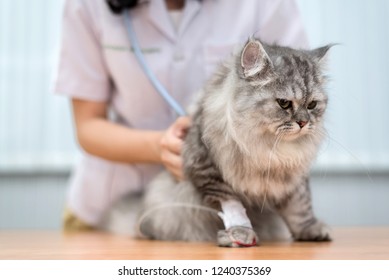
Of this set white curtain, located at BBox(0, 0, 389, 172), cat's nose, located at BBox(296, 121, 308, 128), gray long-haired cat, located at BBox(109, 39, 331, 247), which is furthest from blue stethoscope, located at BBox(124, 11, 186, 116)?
white curtain, located at BBox(0, 0, 389, 172)

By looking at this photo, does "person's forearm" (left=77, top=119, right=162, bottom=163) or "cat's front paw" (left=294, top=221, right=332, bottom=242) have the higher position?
"person's forearm" (left=77, top=119, right=162, bottom=163)

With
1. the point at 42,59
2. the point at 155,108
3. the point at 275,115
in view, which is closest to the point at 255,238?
the point at 275,115

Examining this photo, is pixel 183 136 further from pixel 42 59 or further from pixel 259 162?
pixel 42 59

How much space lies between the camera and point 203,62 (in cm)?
149

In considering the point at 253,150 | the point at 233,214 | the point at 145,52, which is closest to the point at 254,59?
the point at 253,150

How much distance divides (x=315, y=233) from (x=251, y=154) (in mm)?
273

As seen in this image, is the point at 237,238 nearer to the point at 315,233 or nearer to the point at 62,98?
the point at 315,233

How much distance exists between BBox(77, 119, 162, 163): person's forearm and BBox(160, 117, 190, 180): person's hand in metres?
0.07

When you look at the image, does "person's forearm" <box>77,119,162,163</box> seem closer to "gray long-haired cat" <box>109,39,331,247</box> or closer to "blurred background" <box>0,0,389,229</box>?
"gray long-haired cat" <box>109,39,331,247</box>

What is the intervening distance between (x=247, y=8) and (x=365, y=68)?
4.55 ft

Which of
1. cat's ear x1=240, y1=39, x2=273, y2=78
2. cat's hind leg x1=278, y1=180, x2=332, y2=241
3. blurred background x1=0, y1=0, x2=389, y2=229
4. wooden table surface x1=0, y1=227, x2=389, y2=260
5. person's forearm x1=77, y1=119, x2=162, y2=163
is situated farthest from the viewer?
blurred background x1=0, y1=0, x2=389, y2=229

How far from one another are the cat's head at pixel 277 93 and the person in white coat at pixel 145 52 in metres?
0.40

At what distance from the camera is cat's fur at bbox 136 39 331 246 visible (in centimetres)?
101

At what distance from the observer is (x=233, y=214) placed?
1.11 meters
